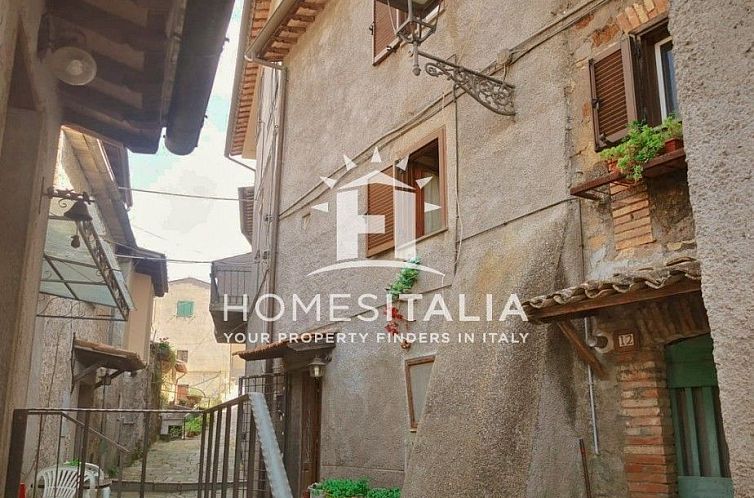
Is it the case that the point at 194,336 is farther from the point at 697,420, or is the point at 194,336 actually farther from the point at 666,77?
the point at 697,420

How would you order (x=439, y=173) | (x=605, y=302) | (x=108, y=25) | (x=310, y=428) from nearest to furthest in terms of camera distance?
(x=108, y=25) → (x=605, y=302) → (x=439, y=173) → (x=310, y=428)

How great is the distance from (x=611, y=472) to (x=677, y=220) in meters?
Result: 2.15

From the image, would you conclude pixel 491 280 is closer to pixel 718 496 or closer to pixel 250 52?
pixel 718 496

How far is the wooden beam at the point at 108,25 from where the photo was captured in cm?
399

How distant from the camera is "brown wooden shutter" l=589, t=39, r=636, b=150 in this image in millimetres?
6234

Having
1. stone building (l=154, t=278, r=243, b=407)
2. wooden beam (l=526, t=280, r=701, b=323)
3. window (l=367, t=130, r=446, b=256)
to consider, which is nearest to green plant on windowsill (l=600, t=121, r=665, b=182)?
wooden beam (l=526, t=280, r=701, b=323)

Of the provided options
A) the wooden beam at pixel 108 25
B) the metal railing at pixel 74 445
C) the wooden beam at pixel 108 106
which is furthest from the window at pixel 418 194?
the wooden beam at pixel 108 25

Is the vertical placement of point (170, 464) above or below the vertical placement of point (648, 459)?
below

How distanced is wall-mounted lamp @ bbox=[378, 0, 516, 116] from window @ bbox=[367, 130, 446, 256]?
4.19ft

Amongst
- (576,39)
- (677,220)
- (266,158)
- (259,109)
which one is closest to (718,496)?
(677,220)

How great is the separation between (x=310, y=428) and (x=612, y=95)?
738cm

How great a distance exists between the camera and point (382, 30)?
34.6 ft

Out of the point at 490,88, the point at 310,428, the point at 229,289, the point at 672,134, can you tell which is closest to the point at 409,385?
the point at 310,428

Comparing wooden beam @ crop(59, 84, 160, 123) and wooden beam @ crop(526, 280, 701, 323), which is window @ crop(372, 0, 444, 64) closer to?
wooden beam @ crop(526, 280, 701, 323)
